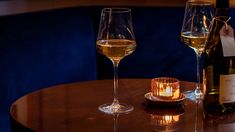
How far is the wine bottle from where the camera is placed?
1185 millimetres

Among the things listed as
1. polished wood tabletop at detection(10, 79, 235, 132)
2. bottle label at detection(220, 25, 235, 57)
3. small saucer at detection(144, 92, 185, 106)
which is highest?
bottle label at detection(220, 25, 235, 57)

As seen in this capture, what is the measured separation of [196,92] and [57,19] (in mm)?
1119

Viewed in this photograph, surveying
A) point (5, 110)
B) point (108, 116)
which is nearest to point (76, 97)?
point (108, 116)

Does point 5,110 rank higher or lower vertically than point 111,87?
lower

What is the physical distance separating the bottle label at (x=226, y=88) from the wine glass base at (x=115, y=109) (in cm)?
23

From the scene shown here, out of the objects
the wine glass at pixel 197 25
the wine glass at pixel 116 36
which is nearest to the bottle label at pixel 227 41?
the wine glass at pixel 197 25

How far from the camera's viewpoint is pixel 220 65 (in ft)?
4.06

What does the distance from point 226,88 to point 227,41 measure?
4.9 inches

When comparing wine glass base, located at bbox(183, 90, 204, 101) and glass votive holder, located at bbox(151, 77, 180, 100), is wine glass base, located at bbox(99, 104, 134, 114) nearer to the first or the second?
glass votive holder, located at bbox(151, 77, 180, 100)

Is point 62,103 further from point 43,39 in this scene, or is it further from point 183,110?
point 43,39

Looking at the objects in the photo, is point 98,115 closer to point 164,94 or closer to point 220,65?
point 164,94

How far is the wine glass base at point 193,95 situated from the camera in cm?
133

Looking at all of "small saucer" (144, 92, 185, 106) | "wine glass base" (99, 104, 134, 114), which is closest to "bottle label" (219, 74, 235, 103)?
"small saucer" (144, 92, 185, 106)

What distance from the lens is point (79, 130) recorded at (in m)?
1.07
